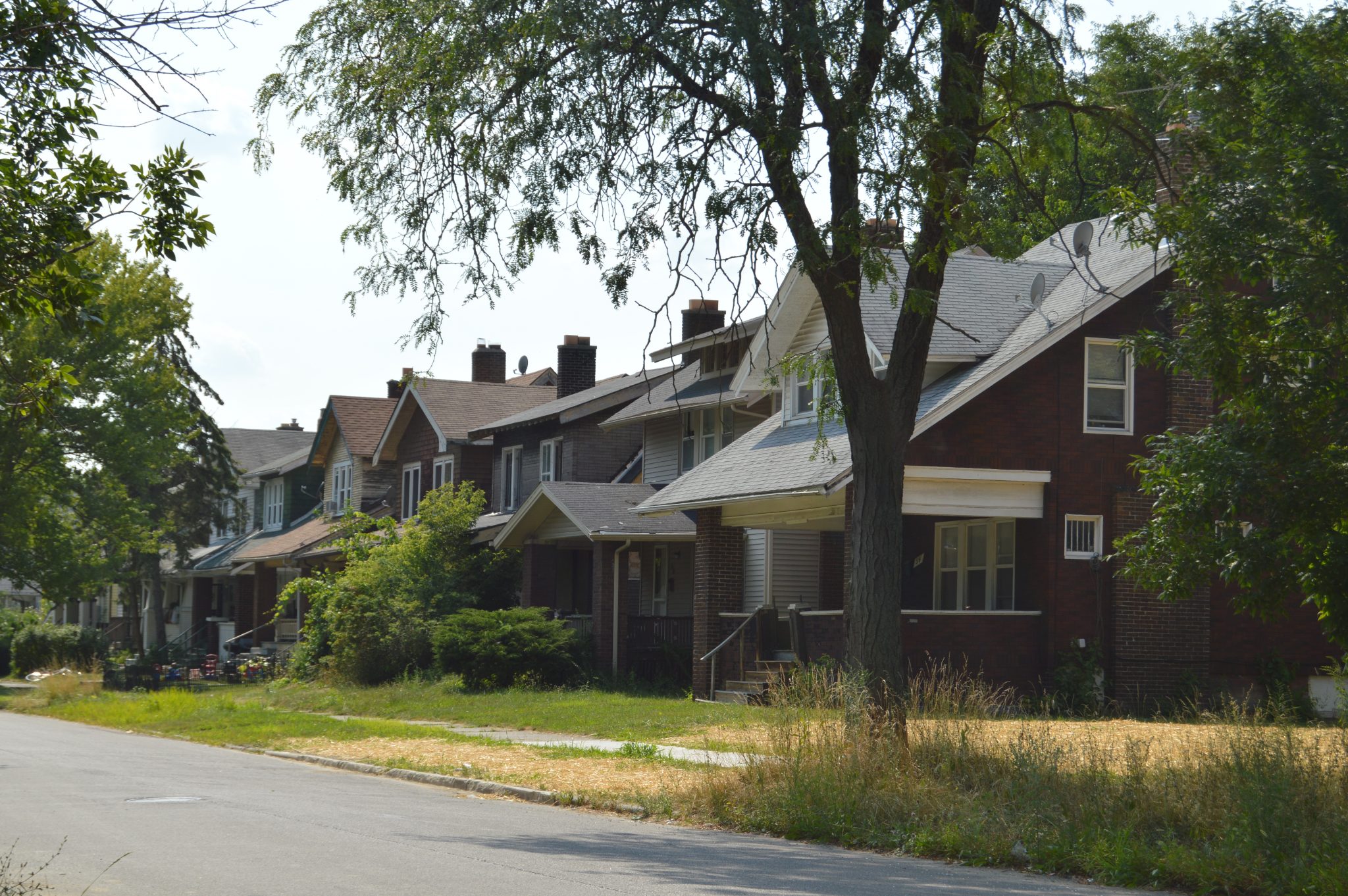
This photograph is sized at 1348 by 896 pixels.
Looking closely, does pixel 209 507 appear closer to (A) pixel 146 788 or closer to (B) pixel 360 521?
(B) pixel 360 521

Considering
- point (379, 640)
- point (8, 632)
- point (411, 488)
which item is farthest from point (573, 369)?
point (8, 632)

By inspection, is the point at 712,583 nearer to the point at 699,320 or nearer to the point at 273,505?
the point at 699,320

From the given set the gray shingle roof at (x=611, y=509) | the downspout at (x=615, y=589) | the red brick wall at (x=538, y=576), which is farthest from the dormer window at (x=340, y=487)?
the downspout at (x=615, y=589)

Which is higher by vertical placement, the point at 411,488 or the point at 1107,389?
the point at 1107,389

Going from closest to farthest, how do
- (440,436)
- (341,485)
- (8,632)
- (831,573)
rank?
(831,573)
(440,436)
(341,485)
(8,632)

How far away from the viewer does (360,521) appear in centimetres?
3766

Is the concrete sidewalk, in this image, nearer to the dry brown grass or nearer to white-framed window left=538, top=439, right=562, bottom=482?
the dry brown grass

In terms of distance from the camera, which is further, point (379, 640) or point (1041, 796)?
point (379, 640)

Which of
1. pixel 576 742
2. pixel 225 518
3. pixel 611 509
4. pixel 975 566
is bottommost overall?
pixel 576 742

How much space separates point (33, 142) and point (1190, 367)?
9398mm

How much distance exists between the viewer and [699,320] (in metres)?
36.9

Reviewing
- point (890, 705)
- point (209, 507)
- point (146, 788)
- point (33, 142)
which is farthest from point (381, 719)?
point (209, 507)

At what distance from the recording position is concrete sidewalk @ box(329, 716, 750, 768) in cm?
1672

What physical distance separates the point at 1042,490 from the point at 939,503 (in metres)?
1.89
